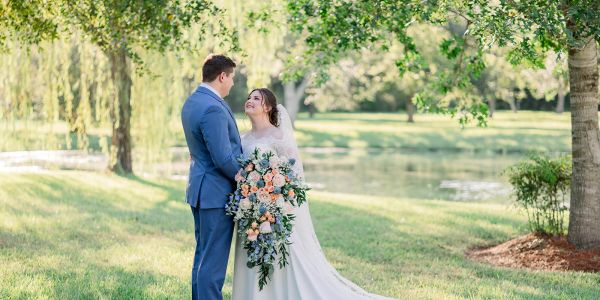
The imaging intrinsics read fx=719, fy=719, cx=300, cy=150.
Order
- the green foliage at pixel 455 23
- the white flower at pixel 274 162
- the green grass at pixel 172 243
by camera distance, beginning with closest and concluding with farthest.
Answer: the white flower at pixel 274 162
the green foliage at pixel 455 23
the green grass at pixel 172 243

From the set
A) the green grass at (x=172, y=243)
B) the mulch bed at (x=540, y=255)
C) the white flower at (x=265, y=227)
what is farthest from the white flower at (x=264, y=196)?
the mulch bed at (x=540, y=255)

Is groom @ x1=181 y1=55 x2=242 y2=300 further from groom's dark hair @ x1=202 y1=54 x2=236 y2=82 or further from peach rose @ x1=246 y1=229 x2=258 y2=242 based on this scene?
peach rose @ x1=246 y1=229 x2=258 y2=242

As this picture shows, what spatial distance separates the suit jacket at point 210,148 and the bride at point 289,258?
0.36m

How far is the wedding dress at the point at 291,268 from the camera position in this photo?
570cm

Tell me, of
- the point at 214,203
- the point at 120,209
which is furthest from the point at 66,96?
the point at 214,203

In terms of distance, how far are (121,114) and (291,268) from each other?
11.6 meters

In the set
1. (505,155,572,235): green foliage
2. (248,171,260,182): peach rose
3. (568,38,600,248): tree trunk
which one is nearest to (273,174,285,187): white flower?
(248,171,260,182): peach rose

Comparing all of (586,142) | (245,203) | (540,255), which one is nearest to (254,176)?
(245,203)

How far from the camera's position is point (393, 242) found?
10.0 meters

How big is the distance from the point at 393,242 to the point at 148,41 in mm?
4281

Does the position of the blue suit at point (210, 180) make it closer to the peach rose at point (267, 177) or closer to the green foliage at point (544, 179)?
the peach rose at point (267, 177)

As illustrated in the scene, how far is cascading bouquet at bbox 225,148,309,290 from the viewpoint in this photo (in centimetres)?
524

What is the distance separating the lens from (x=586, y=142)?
8688mm

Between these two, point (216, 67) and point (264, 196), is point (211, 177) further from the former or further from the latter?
point (216, 67)
